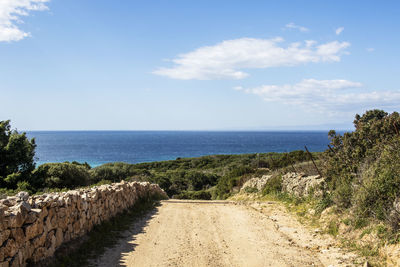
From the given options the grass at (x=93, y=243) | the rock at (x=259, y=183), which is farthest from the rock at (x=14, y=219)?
the rock at (x=259, y=183)

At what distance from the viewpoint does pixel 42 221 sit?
6.32 meters

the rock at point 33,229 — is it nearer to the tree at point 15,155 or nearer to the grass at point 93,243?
the grass at point 93,243

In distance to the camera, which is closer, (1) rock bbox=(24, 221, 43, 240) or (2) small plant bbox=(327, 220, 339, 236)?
(1) rock bbox=(24, 221, 43, 240)

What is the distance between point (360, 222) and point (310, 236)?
1535mm

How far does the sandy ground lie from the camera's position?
23.7ft

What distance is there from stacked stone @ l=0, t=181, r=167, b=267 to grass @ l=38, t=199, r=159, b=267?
0.17 m

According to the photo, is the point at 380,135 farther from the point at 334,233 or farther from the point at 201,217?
the point at 201,217

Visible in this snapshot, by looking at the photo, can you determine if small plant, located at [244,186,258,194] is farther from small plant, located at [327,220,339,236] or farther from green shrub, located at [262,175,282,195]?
small plant, located at [327,220,339,236]

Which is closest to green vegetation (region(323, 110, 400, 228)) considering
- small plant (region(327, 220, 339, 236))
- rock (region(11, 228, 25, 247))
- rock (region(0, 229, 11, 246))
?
small plant (region(327, 220, 339, 236))

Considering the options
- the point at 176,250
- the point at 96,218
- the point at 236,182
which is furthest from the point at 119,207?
the point at 236,182

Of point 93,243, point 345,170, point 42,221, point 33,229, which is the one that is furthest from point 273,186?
point 33,229

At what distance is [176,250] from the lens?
792 cm

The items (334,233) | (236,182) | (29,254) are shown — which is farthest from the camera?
(236,182)

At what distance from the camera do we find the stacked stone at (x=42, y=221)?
5.39 metres
